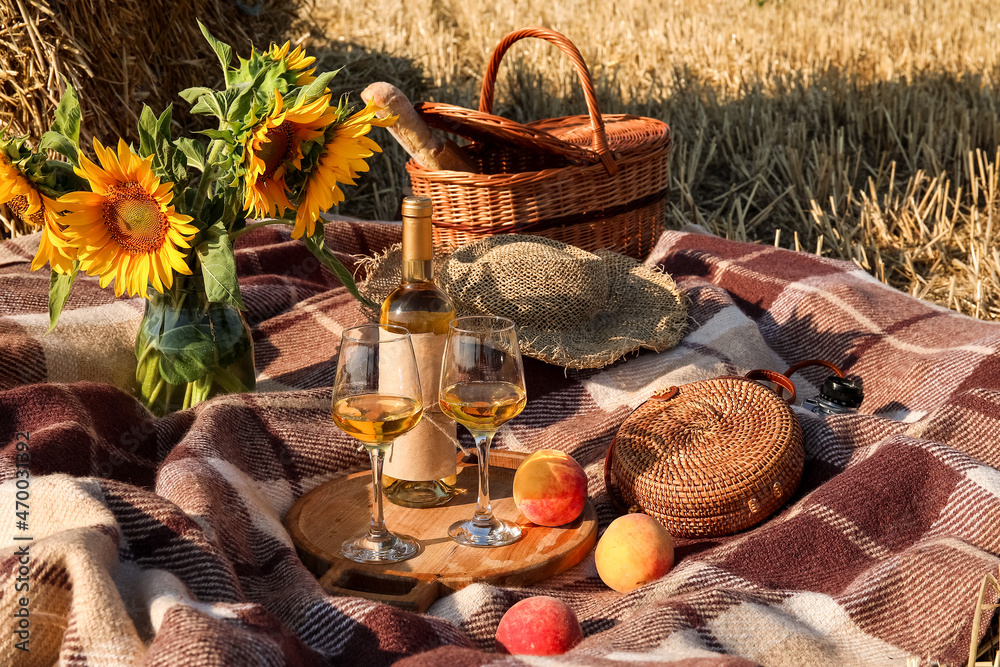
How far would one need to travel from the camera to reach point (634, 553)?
132 centimetres

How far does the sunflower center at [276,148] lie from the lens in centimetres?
135

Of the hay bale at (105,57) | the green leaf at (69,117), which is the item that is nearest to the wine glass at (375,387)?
the green leaf at (69,117)

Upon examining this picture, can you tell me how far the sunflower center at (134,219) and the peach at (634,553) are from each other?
0.77 meters

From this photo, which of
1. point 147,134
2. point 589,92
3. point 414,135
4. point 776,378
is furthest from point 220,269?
point 589,92

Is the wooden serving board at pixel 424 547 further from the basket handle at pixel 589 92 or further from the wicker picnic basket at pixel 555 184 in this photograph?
the basket handle at pixel 589 92

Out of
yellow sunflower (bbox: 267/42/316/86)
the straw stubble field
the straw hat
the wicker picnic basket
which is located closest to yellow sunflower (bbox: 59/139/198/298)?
yellow sunflower (bbox: 267/42/316/86)

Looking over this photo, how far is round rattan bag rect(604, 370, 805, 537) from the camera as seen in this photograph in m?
1.44

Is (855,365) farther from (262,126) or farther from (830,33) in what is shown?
(830,33)

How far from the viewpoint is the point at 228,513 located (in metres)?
1.32

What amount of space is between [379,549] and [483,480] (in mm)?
167

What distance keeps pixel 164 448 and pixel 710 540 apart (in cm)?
86

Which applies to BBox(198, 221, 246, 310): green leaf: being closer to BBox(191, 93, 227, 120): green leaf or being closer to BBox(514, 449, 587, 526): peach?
BBox(191, 93, 227, 120): green leaf

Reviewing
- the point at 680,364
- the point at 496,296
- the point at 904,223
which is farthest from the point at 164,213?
the point at 904,223

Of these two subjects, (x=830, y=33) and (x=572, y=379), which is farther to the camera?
(x=830, y=33)
